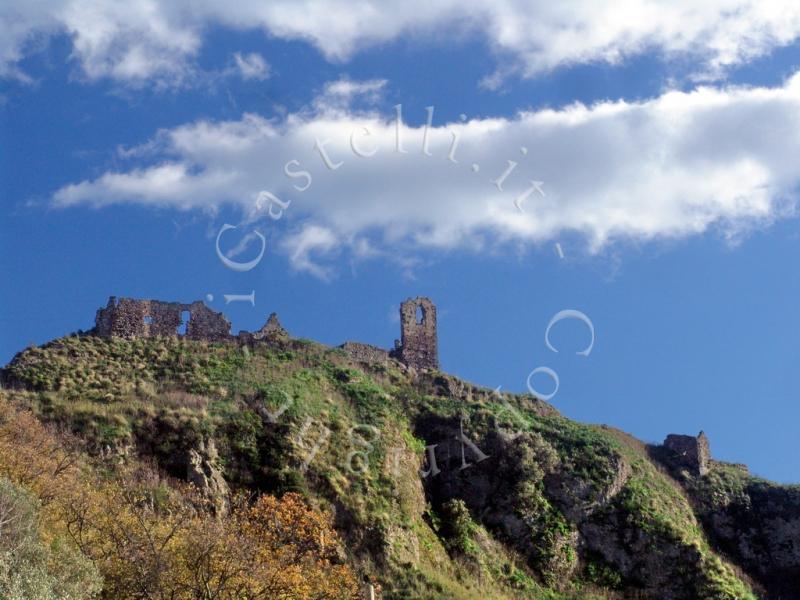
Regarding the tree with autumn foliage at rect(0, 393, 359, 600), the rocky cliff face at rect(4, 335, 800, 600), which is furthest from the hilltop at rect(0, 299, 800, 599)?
the tree with autumn foliage at rect(0, 393, 359, 600)

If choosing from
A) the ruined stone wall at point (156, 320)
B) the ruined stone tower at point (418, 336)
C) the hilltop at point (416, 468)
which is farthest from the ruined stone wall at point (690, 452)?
the ruined stone wall at point (156, 320)

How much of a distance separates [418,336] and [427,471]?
14825 millimetres

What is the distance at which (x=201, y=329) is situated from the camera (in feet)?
201

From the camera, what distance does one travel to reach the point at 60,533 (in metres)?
37.3

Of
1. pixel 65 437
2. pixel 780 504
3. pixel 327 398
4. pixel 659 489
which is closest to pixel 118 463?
pixel 65 437

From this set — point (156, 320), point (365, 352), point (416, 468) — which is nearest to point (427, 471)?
point (416, 468)

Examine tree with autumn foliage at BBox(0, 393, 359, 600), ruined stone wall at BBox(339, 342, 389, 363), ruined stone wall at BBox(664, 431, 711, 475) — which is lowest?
tree with autumn foliage at BBox(0, 393, 359, 600)

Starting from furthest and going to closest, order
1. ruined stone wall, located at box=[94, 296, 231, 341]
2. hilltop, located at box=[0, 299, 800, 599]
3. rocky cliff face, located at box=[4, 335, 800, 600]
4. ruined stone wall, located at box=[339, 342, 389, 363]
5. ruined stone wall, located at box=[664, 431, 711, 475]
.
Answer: ruined stone wall, located at box=[339, 342, 389, 363], ruined stone wall, located at box=[664, 431, 711, 475], ruined stone wall, located at box=[94, 296, 231, 341], rocky cliff face, located at box=[4, 335, 800, 600], hilltop, located at box=[0, 299, 800, 599]

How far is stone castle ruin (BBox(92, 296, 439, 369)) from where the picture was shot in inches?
2360

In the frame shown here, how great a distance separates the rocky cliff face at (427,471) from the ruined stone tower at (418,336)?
3187 mm

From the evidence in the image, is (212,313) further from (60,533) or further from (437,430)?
(60,533)

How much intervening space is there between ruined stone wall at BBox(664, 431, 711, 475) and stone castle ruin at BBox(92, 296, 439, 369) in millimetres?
13976

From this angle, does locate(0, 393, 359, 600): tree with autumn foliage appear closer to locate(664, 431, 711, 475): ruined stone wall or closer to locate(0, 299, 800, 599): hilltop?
locate(0, 299, 800, 599): hilltop

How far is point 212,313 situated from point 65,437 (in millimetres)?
16771
